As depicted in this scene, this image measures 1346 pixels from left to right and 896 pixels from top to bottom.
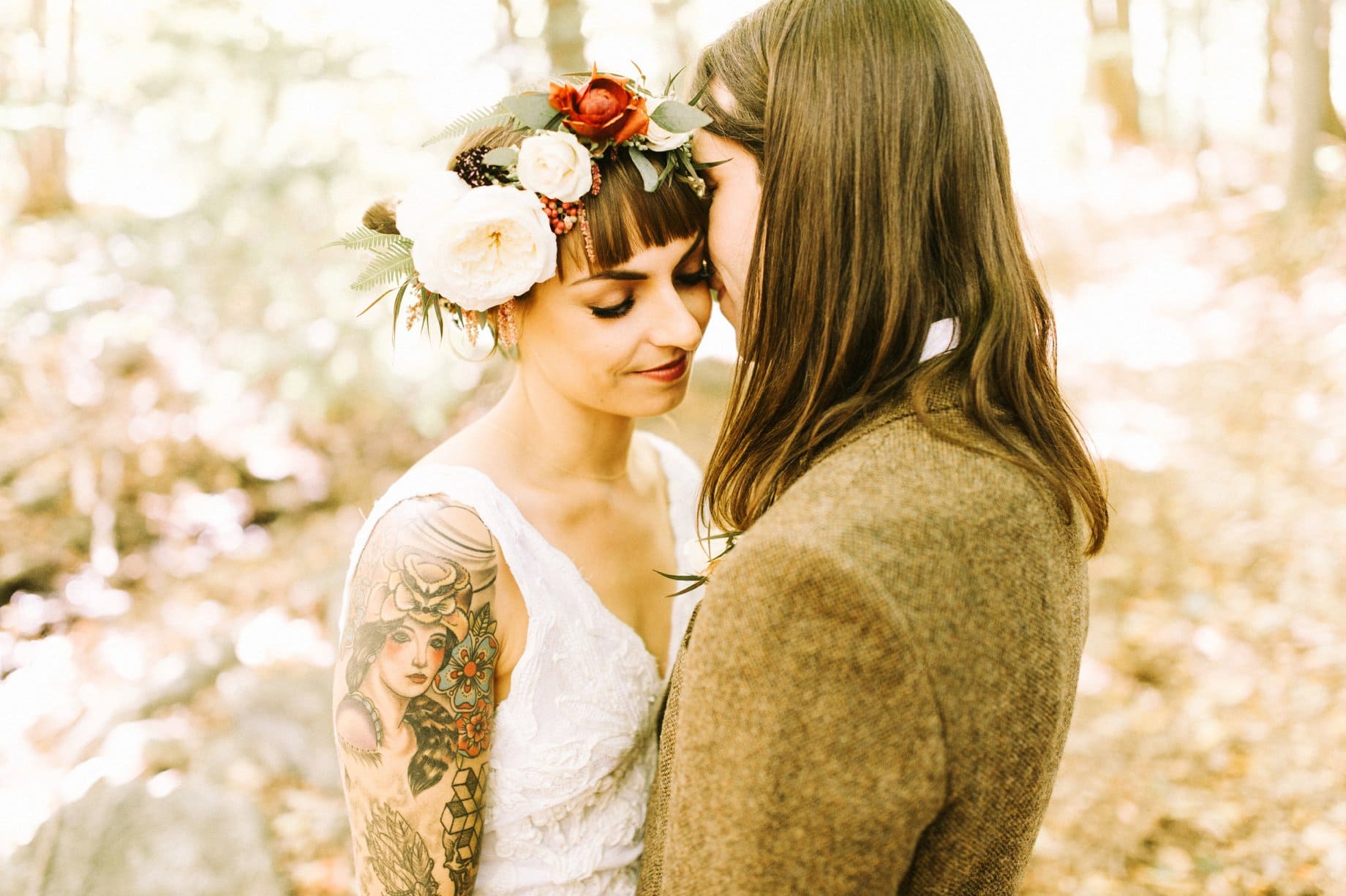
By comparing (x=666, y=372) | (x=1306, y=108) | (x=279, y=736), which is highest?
(x=666, y=372)

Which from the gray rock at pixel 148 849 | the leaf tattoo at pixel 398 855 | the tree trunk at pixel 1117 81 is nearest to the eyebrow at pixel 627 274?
the leaf tattoo at pixel 398 855

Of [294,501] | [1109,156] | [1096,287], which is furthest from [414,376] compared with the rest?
[1109,156]

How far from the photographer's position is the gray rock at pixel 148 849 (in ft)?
10.2

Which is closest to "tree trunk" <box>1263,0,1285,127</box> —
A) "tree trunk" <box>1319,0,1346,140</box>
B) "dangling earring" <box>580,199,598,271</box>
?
"tree trunk" <box>1319,0,1346,140</box>

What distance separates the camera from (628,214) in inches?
78.4

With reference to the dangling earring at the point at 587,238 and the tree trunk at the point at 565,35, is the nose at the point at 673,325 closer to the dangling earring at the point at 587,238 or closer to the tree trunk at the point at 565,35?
the dangling earring at the point at 587,238

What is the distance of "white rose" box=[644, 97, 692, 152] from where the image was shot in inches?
74.4

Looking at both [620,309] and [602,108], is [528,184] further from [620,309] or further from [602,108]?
[620,309]

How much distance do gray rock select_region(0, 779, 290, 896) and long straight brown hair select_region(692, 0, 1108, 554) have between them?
2792mm

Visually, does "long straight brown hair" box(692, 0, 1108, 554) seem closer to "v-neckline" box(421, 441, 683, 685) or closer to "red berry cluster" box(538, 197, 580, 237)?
"red berry cluster" box(538, 197, 580, 237)

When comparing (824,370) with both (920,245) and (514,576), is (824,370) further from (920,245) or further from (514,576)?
(514,576)

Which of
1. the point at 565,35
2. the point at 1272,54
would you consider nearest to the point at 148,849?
the point at 565,35

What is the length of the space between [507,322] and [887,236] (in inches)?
37.5

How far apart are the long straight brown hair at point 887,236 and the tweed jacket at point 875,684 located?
0.67 feet
